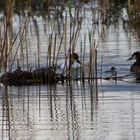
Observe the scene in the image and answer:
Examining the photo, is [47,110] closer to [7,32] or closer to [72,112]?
[72,112]

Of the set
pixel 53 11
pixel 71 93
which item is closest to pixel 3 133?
pixel 71 93

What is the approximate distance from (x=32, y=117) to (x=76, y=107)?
879 mm

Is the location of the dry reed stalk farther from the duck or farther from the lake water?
the duck

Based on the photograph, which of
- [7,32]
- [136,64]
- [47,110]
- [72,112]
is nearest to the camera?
[72,112]

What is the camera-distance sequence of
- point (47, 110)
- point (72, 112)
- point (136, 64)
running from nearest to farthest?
point (72, 112) < point (47, 110) < point (136, 64)

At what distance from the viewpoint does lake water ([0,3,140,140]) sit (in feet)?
31.5

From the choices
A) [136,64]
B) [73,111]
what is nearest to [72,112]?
[73,111]

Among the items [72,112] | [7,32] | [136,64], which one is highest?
[7,32]

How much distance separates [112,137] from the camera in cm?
929

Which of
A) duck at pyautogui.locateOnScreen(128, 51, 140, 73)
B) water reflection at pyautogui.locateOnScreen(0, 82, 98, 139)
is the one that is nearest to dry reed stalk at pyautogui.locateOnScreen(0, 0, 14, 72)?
water reflection at pyautogui.locateOnScreen(0, 82, 98, 139)

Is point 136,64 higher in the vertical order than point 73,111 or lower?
higher

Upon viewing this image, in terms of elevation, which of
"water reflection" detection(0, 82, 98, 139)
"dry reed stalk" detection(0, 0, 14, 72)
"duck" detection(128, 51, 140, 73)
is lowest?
"water reflection" detection(0, 82, 98, 139)

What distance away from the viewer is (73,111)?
1115cm

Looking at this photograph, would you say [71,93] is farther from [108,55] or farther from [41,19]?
[41,19]
